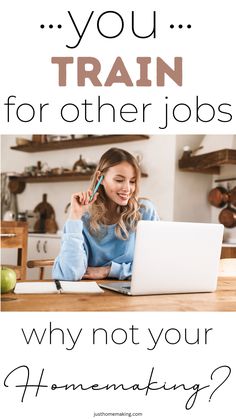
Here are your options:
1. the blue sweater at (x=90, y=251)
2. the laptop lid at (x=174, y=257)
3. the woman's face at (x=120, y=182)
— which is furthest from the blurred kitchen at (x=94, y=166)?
the laptop lid at (x=174, y=257)

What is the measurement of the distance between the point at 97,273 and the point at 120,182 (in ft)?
1.44

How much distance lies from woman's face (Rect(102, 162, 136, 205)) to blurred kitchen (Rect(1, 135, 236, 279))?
60.7 inches

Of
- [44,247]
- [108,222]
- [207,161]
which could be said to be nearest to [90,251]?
[108,222]

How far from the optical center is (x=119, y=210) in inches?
77.8

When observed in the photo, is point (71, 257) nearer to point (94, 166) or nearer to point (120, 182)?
point (120, 182)

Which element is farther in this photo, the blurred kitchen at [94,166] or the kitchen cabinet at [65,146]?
the kitchen cabinet at [65,146]

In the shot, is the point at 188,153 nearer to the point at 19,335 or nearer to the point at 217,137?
the point at 217,137

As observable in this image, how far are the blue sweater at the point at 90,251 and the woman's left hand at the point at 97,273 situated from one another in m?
0.02

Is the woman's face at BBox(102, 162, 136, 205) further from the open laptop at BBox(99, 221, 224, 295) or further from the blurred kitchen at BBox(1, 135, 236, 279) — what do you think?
the blurred kitchen at BBox(1, 135, 236, 279)

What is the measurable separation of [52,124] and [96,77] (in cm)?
22

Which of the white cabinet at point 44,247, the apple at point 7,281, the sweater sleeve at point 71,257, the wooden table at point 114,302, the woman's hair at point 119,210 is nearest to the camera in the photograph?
the wooden table at point 114,302

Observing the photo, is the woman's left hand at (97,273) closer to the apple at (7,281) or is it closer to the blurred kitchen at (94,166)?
the apple at (7,281)

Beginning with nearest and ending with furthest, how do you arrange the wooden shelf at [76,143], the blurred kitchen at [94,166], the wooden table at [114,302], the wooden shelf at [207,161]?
the wooden table at [114,302] → the wooden shelf at [207,161] → the blurred kitchen at [94,166] → the wooden shelf at [76,143]

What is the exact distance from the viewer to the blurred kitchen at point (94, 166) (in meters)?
3.64
